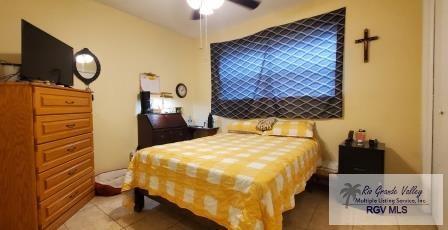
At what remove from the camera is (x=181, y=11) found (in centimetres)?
306

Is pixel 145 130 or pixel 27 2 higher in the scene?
pixel 27 2

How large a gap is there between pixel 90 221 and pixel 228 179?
1506 millimetres

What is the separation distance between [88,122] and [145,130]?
0.98m

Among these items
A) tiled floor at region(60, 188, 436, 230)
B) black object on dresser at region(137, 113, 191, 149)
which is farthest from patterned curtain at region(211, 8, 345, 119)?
tiled floor at region(60, 188, 436, 230)

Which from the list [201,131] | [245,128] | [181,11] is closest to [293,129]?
[245,128]

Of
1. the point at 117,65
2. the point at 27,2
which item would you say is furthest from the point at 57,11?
the point at 117,65

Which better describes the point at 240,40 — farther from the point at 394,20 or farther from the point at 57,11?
the point at 57,11

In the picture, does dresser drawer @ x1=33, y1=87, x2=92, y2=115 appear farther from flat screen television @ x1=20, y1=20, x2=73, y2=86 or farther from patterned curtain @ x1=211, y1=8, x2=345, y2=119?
patterned curtain @ x1=211, y1=8, x2=345, y2=119

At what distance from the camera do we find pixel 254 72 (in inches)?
134

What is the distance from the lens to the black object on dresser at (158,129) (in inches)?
122

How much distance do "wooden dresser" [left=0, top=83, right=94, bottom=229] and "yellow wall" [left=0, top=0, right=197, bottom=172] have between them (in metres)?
0.92

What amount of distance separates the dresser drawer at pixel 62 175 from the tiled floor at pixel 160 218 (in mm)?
350

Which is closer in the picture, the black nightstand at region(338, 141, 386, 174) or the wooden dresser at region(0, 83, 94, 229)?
the wooden dresser at region(0, 83, 94, 229)

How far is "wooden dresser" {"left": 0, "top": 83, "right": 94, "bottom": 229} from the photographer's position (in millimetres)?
1560
